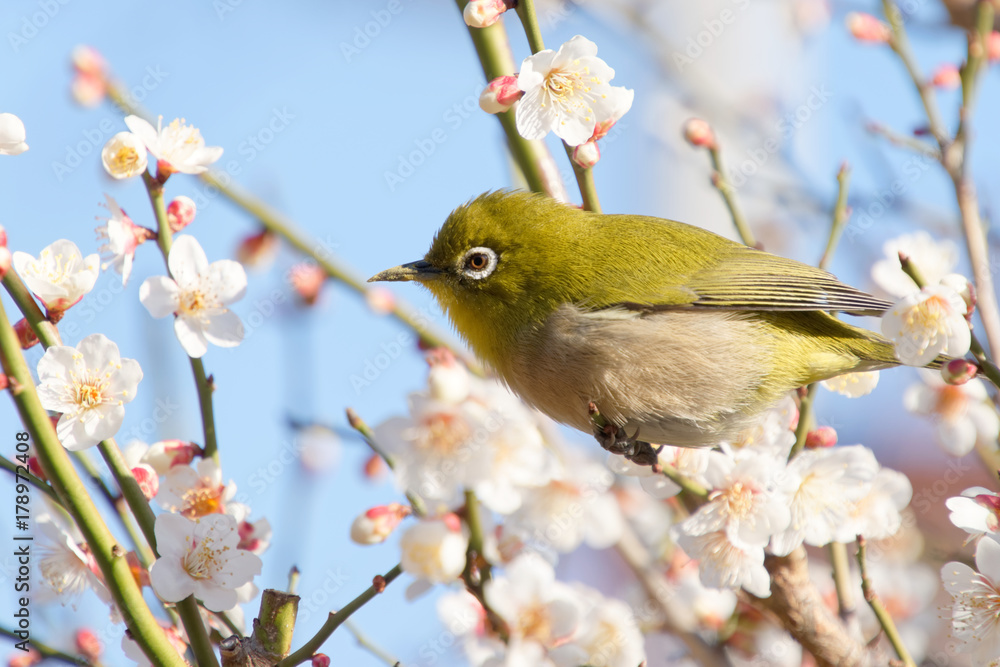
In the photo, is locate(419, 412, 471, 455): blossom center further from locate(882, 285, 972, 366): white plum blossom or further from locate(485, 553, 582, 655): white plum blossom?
locate(882, 285, 972, 366): white plum blossom

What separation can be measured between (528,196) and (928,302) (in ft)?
5.87

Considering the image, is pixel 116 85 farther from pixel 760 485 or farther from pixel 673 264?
pixel 760 485

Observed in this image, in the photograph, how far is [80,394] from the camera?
2092mm

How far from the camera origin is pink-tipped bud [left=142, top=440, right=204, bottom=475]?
2.64m

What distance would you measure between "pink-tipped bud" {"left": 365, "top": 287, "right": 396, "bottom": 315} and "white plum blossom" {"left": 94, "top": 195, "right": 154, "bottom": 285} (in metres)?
1.11

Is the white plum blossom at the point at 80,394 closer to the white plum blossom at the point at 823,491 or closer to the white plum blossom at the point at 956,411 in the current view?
the white plum blossom at the point at 823,491

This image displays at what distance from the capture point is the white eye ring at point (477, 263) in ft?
12.1

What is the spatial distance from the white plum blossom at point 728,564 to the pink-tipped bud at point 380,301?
4.77ft

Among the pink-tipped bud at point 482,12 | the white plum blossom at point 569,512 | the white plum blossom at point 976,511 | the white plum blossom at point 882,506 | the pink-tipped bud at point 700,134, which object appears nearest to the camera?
the white plum blossom at point 976,511

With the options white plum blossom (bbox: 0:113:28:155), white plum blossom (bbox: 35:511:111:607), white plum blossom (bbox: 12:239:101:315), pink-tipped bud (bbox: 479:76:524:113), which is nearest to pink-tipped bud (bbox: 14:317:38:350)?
white plum blossom (bbox: 12:239:101:315)

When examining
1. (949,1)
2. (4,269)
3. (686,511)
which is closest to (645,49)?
(949,1)

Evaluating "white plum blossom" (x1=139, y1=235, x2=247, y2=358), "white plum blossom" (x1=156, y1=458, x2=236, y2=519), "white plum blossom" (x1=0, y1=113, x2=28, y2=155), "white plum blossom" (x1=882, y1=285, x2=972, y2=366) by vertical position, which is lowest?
"white plum blossom" (x1=882, y1=285, x2=972, y2=366)

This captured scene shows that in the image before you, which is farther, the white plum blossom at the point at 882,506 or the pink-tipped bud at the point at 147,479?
the white plum blossom at the point at 882,506

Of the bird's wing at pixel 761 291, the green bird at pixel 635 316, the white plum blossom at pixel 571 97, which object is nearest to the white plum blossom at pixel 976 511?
the green bird at pixel 635 316
